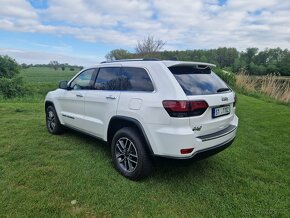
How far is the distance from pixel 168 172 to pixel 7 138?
12.1ft

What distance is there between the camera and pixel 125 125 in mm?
3602

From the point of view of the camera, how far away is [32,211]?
270 cm

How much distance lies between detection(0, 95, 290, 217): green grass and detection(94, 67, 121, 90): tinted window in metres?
1.27

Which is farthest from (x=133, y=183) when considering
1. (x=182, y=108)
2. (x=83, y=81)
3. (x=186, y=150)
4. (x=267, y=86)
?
(x=267, y=86)

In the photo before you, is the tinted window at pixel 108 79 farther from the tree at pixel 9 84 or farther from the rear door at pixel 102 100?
the tree at pixel 9 84

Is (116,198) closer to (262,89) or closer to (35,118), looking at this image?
(35,118)

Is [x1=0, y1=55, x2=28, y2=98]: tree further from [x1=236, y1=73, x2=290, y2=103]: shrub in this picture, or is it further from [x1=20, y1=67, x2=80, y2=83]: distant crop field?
[x1=236, y1=73, x2=290, y2=103]: shrub

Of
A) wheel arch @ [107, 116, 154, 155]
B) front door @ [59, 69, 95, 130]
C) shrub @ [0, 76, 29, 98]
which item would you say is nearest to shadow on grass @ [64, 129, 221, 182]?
wheel arch @ [107, 116, 154, 155]

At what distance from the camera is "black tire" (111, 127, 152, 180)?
10.7 feet

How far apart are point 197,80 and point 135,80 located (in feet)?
2.87

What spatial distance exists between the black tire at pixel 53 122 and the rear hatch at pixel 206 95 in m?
3.36

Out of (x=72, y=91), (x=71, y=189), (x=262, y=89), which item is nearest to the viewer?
(x=71, y=189)

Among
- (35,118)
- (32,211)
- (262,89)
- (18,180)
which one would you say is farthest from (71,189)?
(262,89)

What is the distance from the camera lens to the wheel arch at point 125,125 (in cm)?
316
